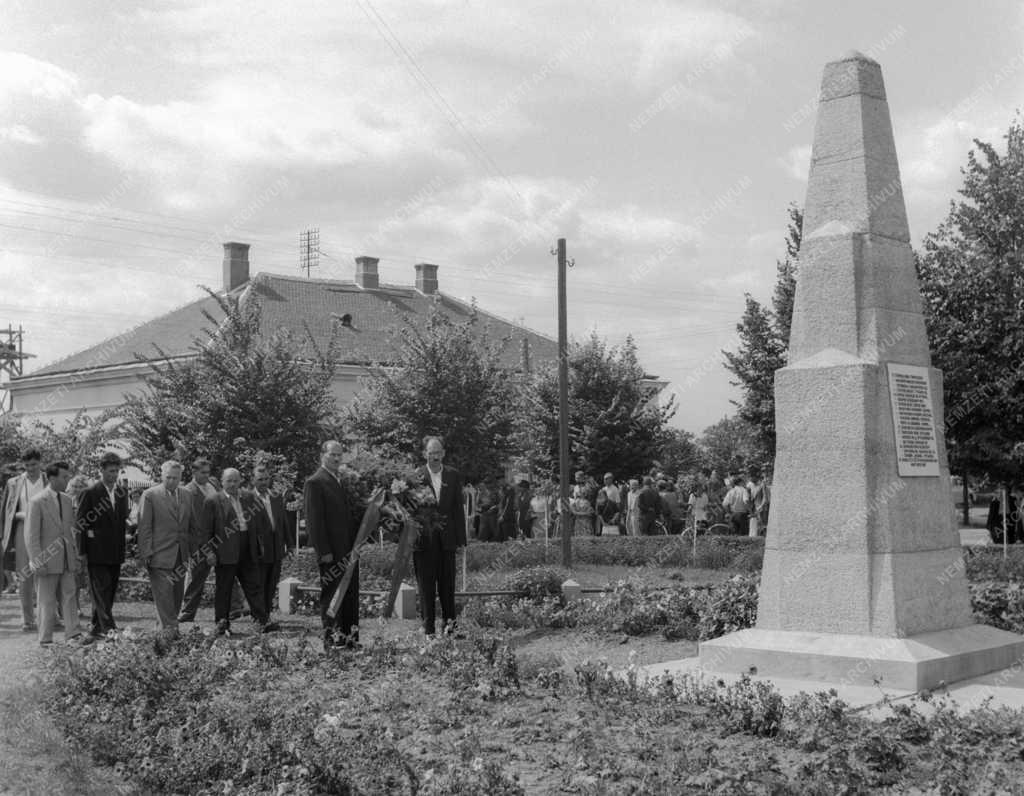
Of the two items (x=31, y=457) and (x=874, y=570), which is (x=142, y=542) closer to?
(x=31, y=457)

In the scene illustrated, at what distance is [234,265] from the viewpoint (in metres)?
48.1


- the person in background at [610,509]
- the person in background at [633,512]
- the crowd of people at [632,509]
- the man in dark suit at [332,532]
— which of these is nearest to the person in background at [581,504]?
the crowd of people at [632,509]

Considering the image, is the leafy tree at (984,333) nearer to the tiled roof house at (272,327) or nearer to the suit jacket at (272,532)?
the suit jacket at (272,532)

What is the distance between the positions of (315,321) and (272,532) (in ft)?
109

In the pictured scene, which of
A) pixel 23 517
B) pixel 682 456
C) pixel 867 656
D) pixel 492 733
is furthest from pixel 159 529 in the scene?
pixel 682 456

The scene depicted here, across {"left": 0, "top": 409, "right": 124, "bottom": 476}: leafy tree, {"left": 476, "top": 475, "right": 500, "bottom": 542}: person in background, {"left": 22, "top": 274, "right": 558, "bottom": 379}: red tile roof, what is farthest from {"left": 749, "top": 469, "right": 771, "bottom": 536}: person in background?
{"left": 22, "top": 274, "right": 558, "bottom": 379}: red tile roof

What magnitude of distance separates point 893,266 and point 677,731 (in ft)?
13.6

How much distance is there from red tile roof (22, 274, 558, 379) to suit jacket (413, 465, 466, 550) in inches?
1223

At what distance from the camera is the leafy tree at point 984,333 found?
69.9 ft

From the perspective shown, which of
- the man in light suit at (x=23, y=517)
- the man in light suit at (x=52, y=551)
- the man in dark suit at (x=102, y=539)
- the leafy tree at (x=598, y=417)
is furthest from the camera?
the leafy tree at (x=598, y=417)

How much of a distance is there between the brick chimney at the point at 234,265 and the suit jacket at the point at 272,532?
3520cm

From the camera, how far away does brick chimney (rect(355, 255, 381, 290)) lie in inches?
1998

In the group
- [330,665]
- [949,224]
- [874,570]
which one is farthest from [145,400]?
[874,570]

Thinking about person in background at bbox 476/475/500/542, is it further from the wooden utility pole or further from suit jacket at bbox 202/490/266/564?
suit jacket at bbox 202/490/266/564
